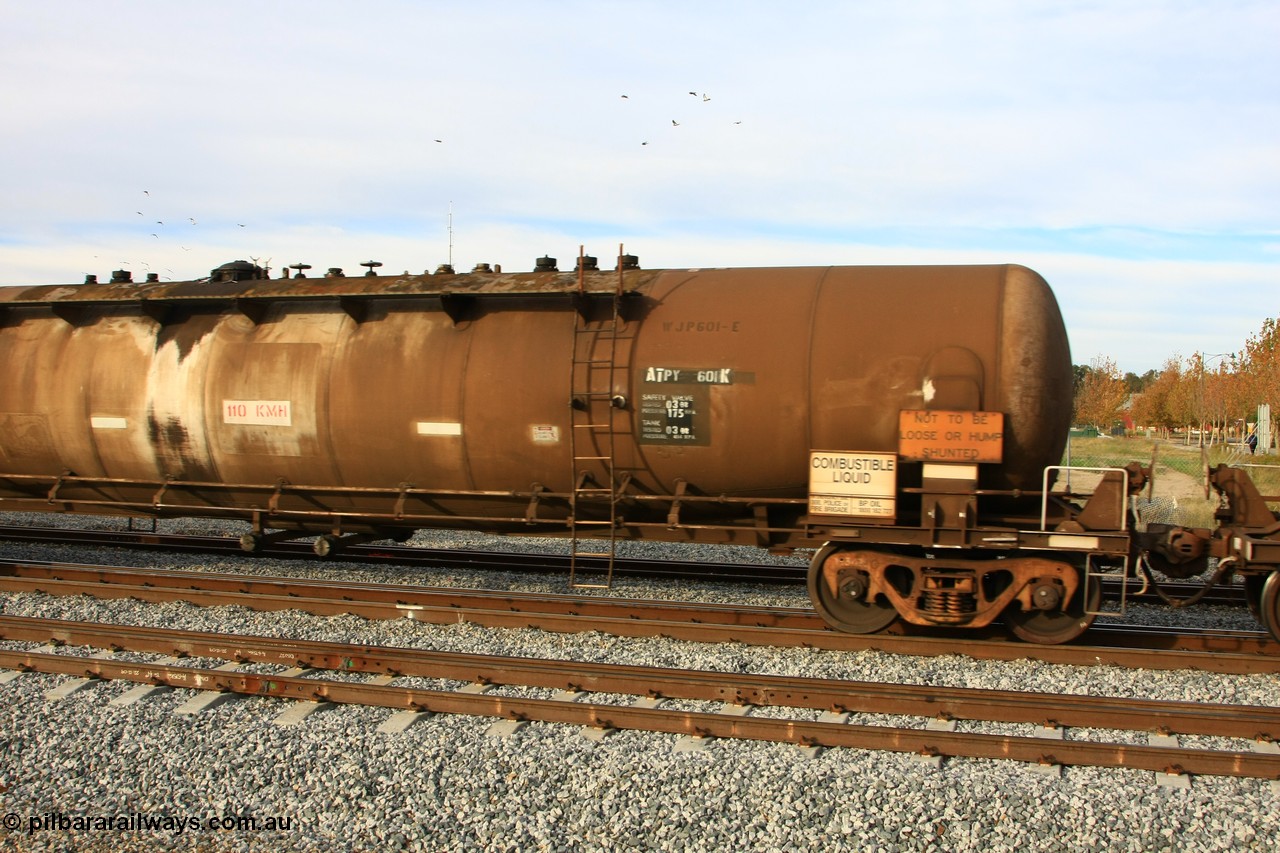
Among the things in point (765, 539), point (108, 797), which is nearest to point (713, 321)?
point (765, 539)

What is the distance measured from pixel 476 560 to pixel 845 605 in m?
5.79

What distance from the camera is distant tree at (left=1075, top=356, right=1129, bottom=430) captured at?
53.4 meters

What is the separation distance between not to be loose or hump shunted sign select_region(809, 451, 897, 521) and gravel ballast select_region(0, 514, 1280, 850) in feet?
6.89

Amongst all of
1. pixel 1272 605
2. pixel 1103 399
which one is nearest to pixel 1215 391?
pixel 1103 399

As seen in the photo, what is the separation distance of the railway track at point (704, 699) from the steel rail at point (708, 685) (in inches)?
0.4

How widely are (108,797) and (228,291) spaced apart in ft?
21.7

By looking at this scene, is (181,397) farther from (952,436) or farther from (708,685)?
(952,436)

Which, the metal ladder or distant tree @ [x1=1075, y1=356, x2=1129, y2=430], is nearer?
the metal ladder

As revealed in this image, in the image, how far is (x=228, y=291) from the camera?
36.1ft

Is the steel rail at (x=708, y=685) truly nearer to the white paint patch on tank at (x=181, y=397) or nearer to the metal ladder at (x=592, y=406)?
the metal ladder at (x=592, y=406)

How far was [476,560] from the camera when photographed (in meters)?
12.9

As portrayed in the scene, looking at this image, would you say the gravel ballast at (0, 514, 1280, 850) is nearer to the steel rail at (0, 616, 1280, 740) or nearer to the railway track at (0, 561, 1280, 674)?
the steel rail at (0, 616, 1280, 740)

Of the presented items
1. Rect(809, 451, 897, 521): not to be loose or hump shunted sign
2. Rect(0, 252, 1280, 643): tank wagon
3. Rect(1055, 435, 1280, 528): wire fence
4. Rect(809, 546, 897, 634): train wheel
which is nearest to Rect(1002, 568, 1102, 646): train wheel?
Rect(0, 252, 1280, 643): tank wagon

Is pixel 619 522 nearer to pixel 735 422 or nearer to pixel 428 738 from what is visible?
pixel 735 422
